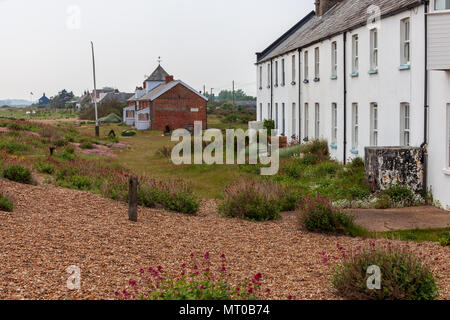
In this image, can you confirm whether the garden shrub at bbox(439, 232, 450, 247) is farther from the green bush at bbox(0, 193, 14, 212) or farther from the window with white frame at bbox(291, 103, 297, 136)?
the window with white frame at bbox(291, 103, 297, 136)

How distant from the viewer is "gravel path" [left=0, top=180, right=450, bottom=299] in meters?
7.46

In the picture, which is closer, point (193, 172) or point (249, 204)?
point (249, 204)

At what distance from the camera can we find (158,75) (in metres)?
76.1

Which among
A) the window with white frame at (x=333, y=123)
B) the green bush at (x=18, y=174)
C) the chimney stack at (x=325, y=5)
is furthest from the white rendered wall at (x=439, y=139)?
the chimney stack at (x=325, y=5)

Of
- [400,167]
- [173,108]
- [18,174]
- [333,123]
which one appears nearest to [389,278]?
[400,167]

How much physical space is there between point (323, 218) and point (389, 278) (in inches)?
182

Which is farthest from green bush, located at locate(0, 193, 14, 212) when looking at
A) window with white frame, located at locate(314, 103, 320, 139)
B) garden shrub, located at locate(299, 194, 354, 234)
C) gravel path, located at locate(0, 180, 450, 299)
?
window with white frame, located at locate(314, 103, 320, 139)

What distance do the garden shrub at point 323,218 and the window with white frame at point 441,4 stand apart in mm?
5789

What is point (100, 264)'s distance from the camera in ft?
27.4

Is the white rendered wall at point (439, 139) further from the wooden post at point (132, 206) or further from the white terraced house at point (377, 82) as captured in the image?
the wooden post at point (132, 206)

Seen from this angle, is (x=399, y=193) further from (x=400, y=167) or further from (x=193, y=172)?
(x=193, y=172)

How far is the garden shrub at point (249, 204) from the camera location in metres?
13.2

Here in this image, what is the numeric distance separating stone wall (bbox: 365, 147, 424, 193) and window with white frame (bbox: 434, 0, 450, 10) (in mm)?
3701

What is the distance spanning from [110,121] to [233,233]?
260ft
